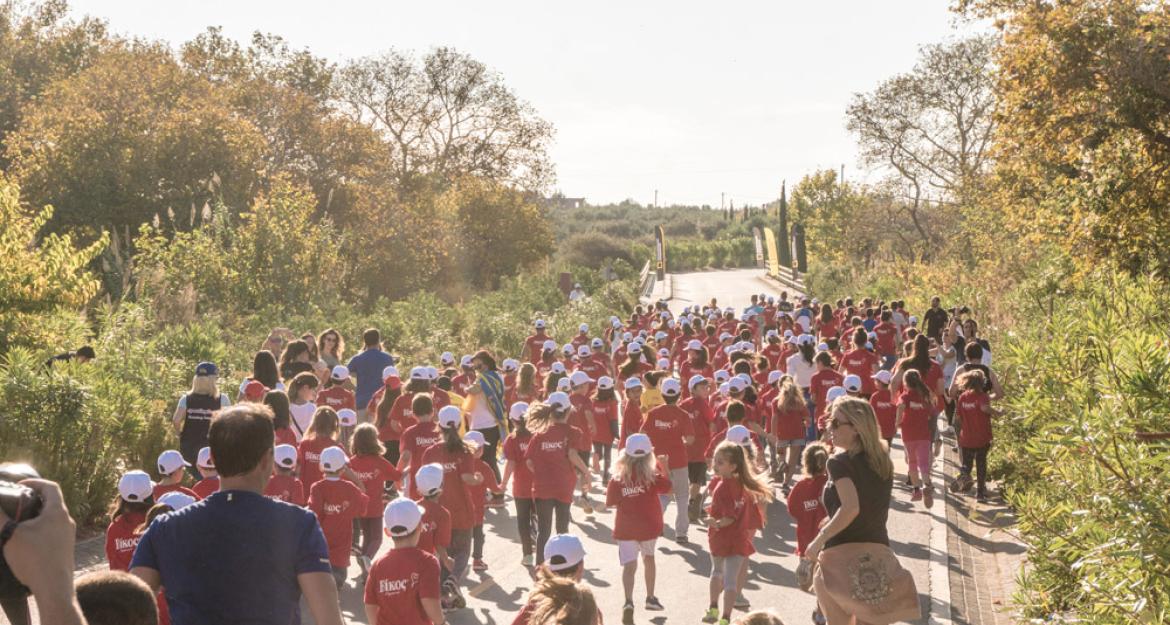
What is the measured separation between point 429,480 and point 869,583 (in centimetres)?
343

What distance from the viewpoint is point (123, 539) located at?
733 centimetres

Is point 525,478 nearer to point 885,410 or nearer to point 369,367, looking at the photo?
point 369,367

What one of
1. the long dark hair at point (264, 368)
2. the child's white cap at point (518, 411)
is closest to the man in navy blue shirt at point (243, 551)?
the child's white cap at point (518, 411)

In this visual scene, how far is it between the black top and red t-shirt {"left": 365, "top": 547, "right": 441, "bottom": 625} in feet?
8.18

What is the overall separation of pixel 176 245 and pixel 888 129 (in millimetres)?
33799

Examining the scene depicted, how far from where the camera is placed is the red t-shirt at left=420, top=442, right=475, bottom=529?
1017 centimetres

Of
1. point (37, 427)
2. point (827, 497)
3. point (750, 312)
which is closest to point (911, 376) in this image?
point (827, 497)

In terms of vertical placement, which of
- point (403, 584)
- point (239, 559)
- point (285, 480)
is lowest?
point (403, 584)

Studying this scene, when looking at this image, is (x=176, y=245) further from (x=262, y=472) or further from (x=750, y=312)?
(x=262, y=472)

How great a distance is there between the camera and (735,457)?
9.42 meters

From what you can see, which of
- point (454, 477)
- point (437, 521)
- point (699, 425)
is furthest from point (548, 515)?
point (699, 425)

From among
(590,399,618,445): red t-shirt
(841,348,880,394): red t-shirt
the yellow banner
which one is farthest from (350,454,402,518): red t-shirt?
the yellow banner

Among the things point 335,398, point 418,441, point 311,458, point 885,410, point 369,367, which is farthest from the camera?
point 369,367

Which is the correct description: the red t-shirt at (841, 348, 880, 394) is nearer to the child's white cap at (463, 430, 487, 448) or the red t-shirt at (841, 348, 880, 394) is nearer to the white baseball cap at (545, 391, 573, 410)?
the white baseball cap at (545, 391, 573, 410)
